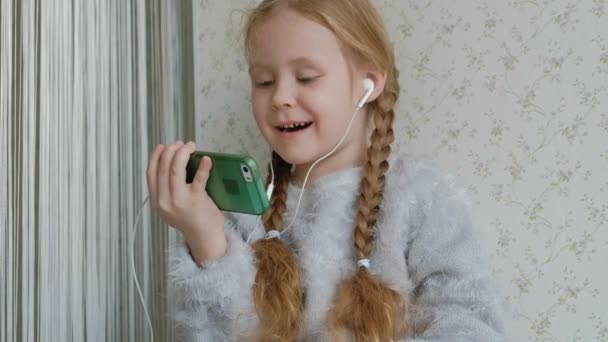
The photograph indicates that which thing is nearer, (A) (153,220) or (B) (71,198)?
(B) (71,198)

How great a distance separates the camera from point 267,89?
1062mm

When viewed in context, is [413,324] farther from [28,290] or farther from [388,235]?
[28,290]

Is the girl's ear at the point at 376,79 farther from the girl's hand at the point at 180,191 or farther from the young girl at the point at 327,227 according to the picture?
the girl's hand at the point at 180,191

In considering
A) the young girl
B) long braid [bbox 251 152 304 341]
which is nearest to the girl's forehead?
the young girl

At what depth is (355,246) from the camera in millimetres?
1017

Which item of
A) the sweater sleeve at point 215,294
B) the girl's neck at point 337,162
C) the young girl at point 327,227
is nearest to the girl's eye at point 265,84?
the young girl at point 327,227

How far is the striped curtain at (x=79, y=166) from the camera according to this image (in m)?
0.97

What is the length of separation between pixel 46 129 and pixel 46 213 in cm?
13

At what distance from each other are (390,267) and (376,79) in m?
0.32

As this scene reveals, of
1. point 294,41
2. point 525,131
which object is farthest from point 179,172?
point 525,131

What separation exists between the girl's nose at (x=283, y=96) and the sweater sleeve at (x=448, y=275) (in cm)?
24

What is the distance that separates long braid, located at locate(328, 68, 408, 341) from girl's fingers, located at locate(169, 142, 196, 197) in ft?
0.93

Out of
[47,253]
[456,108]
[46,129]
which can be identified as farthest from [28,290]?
[456,108]

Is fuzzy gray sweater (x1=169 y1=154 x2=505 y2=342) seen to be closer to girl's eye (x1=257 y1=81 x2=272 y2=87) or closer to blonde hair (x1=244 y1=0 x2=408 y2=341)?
blonde hair (x1=244 y1=0 x2=408 y2=341)
